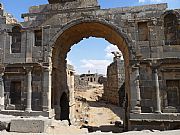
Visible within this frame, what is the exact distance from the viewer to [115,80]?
2225 centimetres

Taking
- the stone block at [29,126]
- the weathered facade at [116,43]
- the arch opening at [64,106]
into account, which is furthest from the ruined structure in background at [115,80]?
the stone block at [29,126]

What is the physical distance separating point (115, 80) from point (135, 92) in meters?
11.8

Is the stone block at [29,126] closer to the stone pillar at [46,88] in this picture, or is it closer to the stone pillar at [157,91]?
the stone pillar at [46,88]

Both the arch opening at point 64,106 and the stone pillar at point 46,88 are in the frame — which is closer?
the stone pillar at point 46,88

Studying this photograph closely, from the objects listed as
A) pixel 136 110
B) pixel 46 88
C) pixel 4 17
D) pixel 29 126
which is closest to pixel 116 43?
pixel 136 110

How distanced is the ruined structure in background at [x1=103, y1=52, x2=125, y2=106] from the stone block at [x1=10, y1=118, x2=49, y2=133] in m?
13.5

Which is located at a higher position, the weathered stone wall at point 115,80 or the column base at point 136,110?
the weathered stone wall at point 115,80

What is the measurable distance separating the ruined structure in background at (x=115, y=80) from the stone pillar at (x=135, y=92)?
10939 mm

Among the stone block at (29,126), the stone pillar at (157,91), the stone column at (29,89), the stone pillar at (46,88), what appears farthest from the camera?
the stone column at (29,89)

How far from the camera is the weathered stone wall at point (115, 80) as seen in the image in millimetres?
21578

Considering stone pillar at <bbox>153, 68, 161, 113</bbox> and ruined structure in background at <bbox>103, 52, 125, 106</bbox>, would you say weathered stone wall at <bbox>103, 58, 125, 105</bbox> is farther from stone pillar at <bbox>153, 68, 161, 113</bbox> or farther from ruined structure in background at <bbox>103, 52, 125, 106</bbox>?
stone pillar at <bbox>153, 68, 161, 113</bbox>

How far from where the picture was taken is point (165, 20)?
10875 mm

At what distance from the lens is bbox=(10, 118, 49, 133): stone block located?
8688 mm

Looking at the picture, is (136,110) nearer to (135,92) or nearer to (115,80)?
(135,92)
